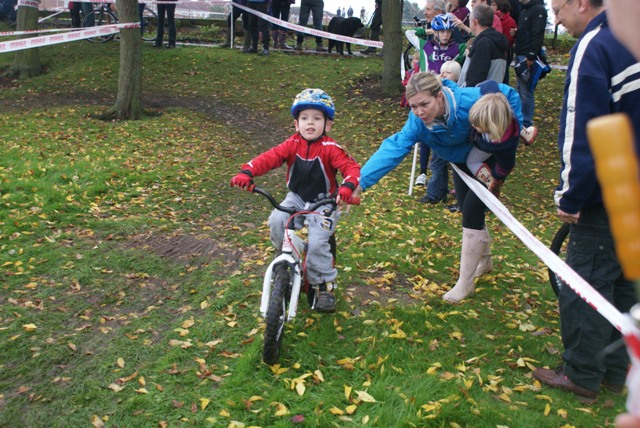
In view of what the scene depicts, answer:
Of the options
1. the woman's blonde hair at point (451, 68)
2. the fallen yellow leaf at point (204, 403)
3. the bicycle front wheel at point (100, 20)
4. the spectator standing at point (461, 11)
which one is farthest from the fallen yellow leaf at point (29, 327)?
the bicycle front wheel at point (100, 20)

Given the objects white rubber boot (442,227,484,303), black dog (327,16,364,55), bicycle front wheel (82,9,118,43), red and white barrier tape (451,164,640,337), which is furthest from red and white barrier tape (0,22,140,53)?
red and white barrier tape (451,164,640,337)

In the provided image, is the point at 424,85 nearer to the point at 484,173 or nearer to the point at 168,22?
the point at 484,173

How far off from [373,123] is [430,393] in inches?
346

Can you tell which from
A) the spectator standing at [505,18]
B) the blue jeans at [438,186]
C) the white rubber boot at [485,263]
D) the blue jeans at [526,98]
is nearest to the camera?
the white rubber boot at [485,263]

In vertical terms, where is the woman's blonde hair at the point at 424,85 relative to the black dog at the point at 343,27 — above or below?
below

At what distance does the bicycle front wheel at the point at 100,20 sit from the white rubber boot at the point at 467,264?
1475 cm

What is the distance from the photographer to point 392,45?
507 inches

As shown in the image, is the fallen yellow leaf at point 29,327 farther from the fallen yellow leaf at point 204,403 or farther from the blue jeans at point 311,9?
the blue jeans at point 311,9

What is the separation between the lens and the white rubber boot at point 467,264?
4.86m

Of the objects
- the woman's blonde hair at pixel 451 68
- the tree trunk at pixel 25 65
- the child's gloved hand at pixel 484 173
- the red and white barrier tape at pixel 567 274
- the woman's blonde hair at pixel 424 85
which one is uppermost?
the woman's blonde hair at pixel 451 68

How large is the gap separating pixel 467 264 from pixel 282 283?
186 centimetres

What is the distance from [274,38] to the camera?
61.5ft

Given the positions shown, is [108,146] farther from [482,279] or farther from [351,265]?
[482,279]

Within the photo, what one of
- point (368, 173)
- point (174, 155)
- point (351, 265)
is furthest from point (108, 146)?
point (368, 173)
